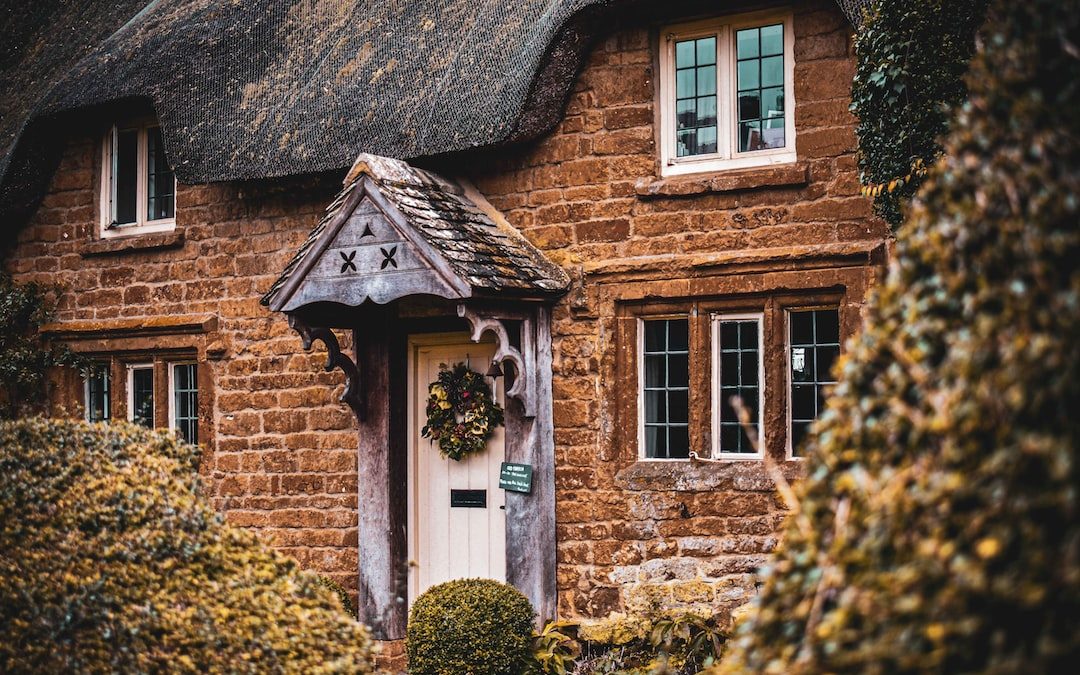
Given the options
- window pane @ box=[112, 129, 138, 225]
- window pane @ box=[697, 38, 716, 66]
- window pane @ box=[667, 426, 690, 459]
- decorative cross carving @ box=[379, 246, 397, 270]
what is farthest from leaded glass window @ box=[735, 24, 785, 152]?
window pane @ box=[112, 129, 138, 225]

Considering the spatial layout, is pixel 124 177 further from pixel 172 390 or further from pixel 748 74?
pixel 748 74

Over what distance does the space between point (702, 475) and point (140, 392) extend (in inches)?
238

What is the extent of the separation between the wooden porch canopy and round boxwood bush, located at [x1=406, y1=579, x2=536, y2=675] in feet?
1.99

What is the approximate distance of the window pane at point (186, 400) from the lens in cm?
1231

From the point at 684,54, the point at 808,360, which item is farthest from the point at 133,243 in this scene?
the point at 808,360

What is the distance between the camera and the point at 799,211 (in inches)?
363

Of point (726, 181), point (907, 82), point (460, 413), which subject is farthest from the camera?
point (460, 413)

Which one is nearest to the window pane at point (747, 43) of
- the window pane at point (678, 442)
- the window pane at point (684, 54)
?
the window pane at point (684, 54)

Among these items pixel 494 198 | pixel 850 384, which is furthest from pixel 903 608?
pixel 494 198

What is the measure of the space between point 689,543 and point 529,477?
4.24ft

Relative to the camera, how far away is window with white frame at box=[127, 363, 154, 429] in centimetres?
1262

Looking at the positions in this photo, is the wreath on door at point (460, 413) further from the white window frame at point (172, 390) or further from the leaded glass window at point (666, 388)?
the white window frame at point (172, 390)

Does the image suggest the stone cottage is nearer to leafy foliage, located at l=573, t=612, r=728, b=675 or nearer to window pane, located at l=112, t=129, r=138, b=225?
leafy foliage, located at l=573, t=612, r=728, b=675

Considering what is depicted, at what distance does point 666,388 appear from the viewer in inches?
384
